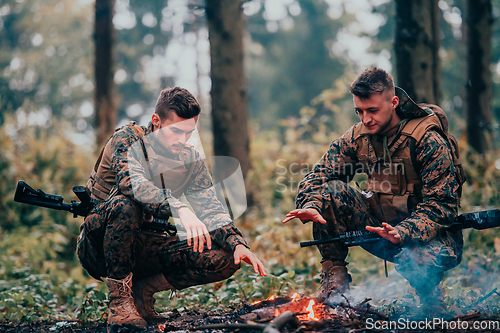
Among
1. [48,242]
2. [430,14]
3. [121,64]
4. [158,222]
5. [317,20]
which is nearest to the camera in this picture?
[158,222]

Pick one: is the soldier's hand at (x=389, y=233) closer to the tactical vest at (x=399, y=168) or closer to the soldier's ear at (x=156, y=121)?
the tactical vest at (x=399, y=168)

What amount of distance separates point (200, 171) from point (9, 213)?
645 centimetres

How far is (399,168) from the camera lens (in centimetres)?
382

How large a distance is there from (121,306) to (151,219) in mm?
768

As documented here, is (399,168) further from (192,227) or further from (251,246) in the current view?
(251,246)

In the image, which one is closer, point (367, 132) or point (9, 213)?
point (367, 132)

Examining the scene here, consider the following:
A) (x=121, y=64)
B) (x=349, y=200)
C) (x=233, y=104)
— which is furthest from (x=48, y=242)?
(x=121, y=64)

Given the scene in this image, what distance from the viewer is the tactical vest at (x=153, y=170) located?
3748mm

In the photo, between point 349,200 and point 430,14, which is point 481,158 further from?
point 349,200

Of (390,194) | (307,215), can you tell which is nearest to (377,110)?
(390,194)

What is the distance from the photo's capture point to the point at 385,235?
129 inches

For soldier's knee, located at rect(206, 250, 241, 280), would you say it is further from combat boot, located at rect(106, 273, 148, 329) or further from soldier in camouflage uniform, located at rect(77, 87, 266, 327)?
combat boot, located at rect(106, 273, 148, 329)

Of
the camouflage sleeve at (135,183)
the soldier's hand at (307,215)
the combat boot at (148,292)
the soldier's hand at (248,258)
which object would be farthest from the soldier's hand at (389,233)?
the combat boot at (148,292)

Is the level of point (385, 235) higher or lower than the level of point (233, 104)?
lower
